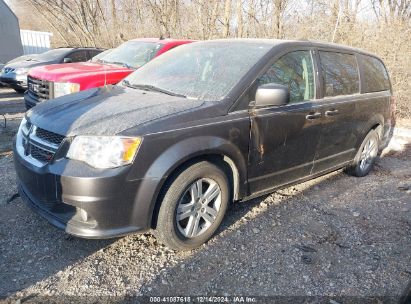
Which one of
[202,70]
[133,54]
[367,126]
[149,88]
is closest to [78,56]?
[133,54]

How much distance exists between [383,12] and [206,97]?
391 inches

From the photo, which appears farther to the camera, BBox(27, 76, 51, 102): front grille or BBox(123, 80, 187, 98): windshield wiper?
BBox(27, 76, 51, 102): front grille

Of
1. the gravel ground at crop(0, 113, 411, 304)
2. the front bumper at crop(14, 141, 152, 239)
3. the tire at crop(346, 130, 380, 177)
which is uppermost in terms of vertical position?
the front bumper at crop(14, 141, 152, 239)

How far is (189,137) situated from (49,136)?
3.59 feet

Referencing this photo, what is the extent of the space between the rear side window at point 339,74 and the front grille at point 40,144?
2.81 metres

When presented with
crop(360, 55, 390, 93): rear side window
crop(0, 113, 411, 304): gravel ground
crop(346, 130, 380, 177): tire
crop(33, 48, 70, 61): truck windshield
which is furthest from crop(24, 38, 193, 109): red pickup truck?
crop(346, 130, 380, 177): tire

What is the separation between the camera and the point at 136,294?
2.45 meters

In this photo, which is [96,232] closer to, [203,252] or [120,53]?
[203,252]

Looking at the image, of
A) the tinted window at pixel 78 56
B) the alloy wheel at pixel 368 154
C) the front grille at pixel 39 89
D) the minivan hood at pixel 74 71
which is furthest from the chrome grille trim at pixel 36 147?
the tinted window at pixel 78 56

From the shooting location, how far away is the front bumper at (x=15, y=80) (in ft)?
32.1

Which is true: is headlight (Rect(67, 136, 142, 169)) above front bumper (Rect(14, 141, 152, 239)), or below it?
above

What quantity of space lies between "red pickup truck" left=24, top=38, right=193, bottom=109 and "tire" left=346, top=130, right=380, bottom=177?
414 centimetres

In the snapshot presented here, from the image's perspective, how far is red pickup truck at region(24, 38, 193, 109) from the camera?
5.55 metres

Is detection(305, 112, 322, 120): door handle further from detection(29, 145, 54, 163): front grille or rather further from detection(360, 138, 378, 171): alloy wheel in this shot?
detection(29, 145, 54, 163): front grille
